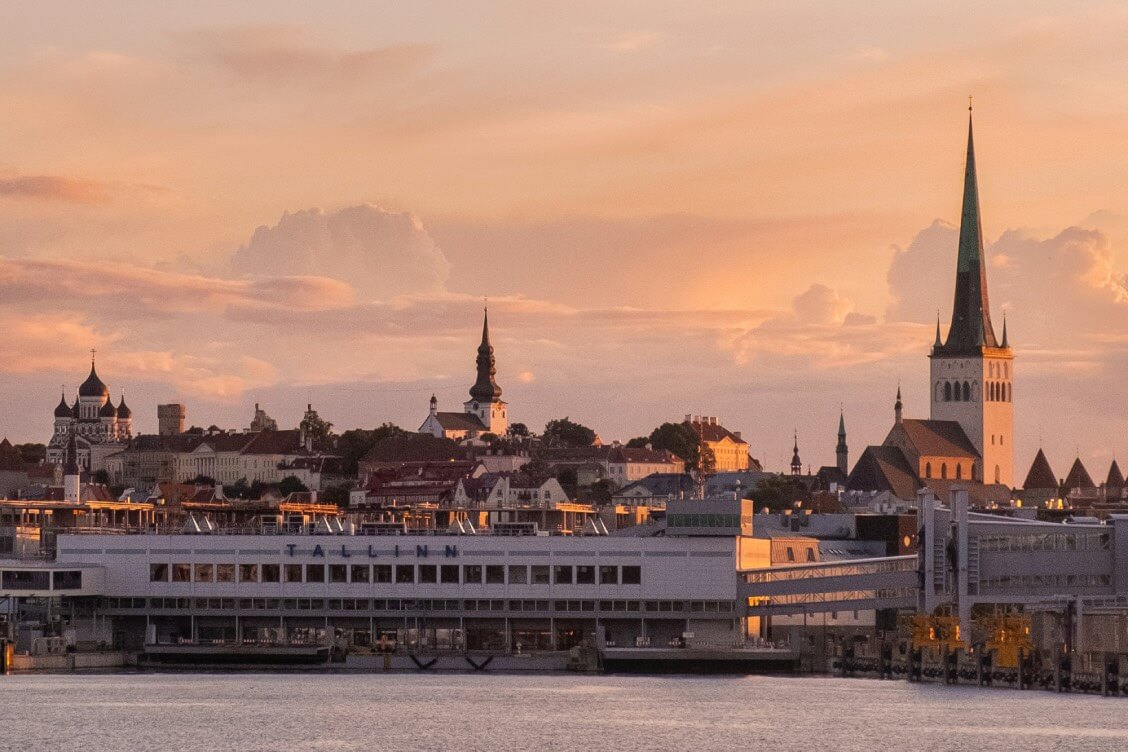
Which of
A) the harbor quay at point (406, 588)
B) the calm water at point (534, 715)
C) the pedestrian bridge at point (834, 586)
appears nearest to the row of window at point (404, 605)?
the harbor quay at point (406, 588)

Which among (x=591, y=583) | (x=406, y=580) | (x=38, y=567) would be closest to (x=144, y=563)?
(x=38, y=567)

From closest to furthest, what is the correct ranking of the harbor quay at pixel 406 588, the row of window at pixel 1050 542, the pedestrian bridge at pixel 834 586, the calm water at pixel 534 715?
the calm water at pixel 534 715, the row of window at pixel 1050 542, the pedestrian bridge at pixel 834 586, the harbor quay at pixel 406 588

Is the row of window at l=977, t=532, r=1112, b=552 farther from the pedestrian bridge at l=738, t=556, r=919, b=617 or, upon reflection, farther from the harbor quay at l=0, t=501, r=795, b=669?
the harbor quay at l=0, t=501, r=795, b=669

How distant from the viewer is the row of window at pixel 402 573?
156m

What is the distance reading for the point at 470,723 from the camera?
374ft

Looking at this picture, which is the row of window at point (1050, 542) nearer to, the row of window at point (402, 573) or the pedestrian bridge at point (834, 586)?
the pedestrian bridge at point (834, 586)

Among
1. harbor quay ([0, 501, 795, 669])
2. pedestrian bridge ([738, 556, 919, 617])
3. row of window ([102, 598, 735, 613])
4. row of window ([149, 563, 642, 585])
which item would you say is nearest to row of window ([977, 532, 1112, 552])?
pedestrian bridge ([738, 556, 919, 617])

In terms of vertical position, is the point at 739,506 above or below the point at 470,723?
above

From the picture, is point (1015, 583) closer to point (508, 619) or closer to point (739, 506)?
point (739, 506)

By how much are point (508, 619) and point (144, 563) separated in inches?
878

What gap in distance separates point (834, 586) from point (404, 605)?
25823mm

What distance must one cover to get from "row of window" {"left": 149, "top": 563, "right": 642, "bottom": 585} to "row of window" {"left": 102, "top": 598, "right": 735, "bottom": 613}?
1153 mm

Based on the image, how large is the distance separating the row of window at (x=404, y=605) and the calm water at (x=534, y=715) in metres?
13.0

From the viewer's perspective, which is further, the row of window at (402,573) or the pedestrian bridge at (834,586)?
the row of window at (402,573)
